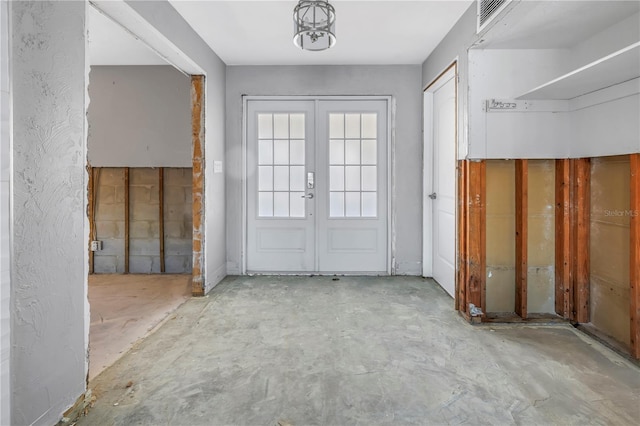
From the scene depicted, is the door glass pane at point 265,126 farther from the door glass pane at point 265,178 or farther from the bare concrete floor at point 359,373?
the bare concrete floor at point 359,373

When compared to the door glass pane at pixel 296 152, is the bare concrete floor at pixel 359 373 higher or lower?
lower

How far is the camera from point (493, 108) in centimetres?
320

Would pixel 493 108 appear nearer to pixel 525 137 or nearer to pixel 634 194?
pixel 525 137

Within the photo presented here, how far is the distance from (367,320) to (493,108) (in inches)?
84.0

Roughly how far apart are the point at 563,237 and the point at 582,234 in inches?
5.6

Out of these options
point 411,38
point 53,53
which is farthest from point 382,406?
point 411,38

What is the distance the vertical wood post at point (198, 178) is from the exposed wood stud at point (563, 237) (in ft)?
11.3

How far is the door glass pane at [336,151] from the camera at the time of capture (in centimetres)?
488

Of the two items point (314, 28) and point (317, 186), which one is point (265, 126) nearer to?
point (317, 186)

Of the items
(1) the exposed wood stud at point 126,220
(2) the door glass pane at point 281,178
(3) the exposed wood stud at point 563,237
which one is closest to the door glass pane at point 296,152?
(2) the door glass pane at point 281,178

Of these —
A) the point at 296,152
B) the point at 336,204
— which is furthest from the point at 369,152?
the point at 296,152

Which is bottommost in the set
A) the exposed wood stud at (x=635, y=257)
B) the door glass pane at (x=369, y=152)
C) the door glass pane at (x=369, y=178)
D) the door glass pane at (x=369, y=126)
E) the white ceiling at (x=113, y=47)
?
the exposed wood stud at (x=635, y=257)

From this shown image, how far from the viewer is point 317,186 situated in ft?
16.0

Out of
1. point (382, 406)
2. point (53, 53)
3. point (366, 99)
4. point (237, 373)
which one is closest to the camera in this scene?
point (53, 53)
